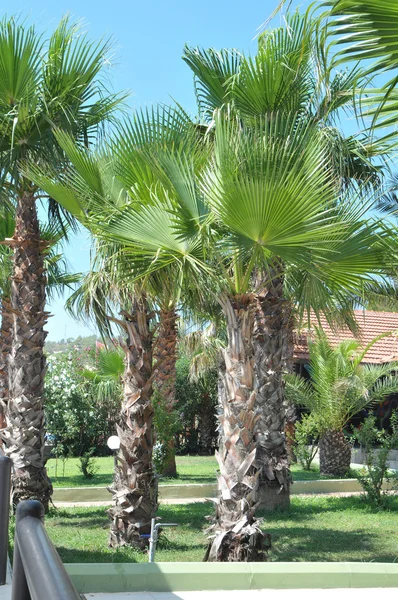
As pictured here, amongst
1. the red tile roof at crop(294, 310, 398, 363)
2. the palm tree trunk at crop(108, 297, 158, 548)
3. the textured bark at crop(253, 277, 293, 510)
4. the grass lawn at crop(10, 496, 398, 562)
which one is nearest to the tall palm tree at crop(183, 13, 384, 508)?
the textured bark at crop(253, 277, 293, 510)

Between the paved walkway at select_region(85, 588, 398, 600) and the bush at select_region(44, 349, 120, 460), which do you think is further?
the bush at select_region(44, 349, 120, 460)

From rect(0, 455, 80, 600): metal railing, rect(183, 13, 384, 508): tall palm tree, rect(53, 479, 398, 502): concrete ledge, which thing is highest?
rect(183, 13, 384, 508): tall palm tree

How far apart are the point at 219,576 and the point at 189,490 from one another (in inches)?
349

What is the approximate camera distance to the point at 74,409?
2166 centimetres

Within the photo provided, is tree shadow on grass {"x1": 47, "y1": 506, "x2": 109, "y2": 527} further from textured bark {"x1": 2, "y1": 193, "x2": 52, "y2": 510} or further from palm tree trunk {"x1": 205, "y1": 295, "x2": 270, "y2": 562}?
palm tree trunk {"x1": 205, "y1": 295, "x2": 270, "y2": 562}

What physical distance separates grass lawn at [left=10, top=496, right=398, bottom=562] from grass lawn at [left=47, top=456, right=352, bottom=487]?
3703mm

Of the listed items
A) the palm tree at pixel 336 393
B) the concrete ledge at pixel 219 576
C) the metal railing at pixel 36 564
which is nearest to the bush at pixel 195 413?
the palm tree at pixel 336 393

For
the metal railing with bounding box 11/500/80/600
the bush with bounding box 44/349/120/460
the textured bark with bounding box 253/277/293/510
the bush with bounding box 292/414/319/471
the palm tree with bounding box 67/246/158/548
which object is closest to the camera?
the metal railing with bounding box 11/500/80/600

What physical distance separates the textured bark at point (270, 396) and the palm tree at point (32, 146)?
3494 mm

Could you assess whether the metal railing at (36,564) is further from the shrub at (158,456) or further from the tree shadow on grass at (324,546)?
the shrub at (158,456)

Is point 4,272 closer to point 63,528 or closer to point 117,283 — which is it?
point 63,528

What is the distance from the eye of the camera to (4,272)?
15742 mm

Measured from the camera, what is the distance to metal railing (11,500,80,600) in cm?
118

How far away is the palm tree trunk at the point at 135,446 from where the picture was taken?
924 centimetres
